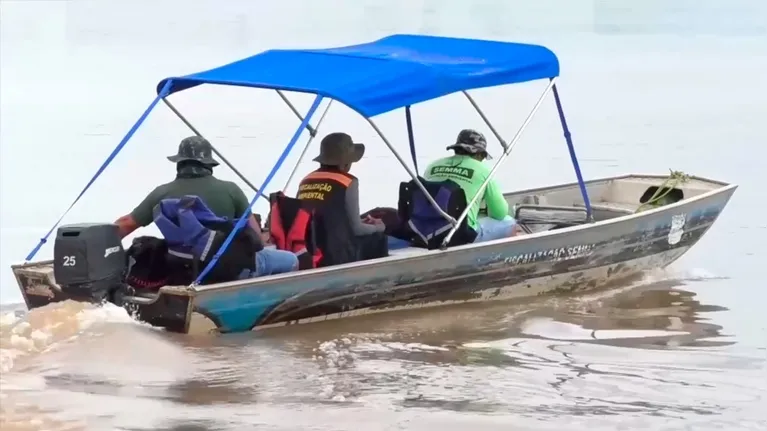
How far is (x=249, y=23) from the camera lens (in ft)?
166

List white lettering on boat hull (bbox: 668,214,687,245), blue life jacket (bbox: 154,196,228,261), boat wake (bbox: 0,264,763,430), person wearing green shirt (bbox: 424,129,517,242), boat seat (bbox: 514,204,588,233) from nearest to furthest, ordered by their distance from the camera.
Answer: boat wake (bbox: 0,264,763,430)
blue life jacket (bbox: 154,196,228,261)
person wearing green shirt (bbox: 424,129,517,242)
boat seat (bbox: 514,204,588,233)
white lettering on boat hull (bbox: 668,214,687,245)

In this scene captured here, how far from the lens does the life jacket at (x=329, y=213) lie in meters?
7.98

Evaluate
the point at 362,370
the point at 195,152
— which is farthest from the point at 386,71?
the point at 362,370

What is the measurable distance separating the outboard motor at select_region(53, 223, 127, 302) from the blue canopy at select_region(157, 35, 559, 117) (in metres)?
1.21

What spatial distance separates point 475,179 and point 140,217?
2227 mm

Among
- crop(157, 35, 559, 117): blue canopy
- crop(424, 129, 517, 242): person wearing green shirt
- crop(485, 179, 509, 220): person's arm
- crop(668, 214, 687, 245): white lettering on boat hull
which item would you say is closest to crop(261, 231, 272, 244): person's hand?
crop(157, 35, 559, 117): blue canopy

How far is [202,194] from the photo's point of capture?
25.7 ft

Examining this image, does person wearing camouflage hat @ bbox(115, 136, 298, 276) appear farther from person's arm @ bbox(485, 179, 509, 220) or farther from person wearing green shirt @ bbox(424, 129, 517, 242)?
person's arm @ bbox(485, 179, 509, 220)

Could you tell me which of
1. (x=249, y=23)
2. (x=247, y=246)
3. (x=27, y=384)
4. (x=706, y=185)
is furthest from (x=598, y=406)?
(x=249, y=23)

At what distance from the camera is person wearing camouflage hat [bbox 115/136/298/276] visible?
307 inches

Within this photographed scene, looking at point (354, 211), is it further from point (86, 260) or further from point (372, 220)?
point (86, 260)

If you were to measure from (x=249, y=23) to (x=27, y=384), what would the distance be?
44857 millimetres

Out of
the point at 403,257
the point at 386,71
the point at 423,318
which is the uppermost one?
the point at 386,71

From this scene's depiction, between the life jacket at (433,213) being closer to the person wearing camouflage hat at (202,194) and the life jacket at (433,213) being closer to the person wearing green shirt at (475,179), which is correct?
the person wearing green shirt at (475,179)
